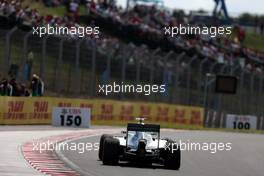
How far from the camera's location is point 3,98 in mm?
28891

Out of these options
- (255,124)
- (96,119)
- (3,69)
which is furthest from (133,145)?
(255,124)

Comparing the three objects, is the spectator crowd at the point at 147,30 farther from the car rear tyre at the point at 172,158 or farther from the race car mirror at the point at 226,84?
the car rear tyre at the point at 172,158

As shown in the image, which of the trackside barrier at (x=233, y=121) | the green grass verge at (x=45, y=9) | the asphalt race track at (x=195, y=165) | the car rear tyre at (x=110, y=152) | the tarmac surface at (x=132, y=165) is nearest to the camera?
the tarmac surface at (x=132, y=165)

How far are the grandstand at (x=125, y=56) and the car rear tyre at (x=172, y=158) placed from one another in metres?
11.8

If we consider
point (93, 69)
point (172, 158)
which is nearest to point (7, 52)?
point (93, 69)

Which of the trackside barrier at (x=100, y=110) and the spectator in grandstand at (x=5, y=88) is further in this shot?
the trackside barrier at (x=100, y=110)

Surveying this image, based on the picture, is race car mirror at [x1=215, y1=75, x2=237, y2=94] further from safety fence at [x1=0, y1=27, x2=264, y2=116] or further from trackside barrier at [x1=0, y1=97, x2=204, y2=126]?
trackside barrier at [x1=0, y1=97, x2=204, y2=126]

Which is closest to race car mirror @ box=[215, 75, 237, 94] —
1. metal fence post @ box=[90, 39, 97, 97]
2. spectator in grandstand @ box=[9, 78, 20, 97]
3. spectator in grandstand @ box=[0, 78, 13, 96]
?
metal fence post @ box=[90, 39, 97, 97]

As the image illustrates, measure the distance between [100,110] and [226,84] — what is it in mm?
6846

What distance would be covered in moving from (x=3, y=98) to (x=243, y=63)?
23.8 metres

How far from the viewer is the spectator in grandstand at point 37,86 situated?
2972 cm

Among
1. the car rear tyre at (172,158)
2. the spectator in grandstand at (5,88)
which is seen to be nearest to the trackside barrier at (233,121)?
the spectator in grandstand at (5,88)

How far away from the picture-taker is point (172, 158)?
16.3 meters

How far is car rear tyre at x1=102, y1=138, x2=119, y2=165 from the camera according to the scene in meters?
16.1
